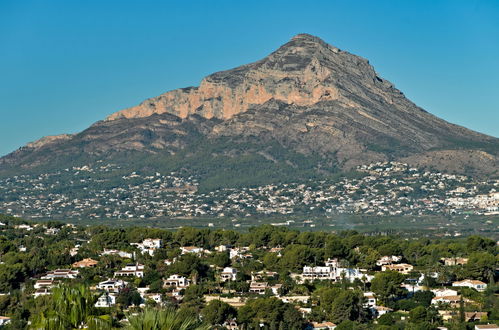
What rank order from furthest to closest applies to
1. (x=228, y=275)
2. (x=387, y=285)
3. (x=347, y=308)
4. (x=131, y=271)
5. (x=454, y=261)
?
1. (x=454, y=261)
2. (x=131, y=271)
3. (x=228, y=275)
4. (x=387, y=285)
5. (x=347, y=308)

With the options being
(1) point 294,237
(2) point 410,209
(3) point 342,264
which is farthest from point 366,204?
(3) point 342,264

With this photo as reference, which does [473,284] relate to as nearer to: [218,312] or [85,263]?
[218,312]

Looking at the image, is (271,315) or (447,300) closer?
(271,315)

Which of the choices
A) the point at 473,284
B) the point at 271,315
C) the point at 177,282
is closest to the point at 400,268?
the point at 473,284

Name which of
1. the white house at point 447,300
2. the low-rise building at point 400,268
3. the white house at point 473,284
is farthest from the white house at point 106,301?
the white house at point 473,284

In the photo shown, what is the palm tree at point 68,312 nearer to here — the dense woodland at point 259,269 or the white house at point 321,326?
the dense woodland at point 259,269

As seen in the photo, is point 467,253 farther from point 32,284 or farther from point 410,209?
point 410,209
